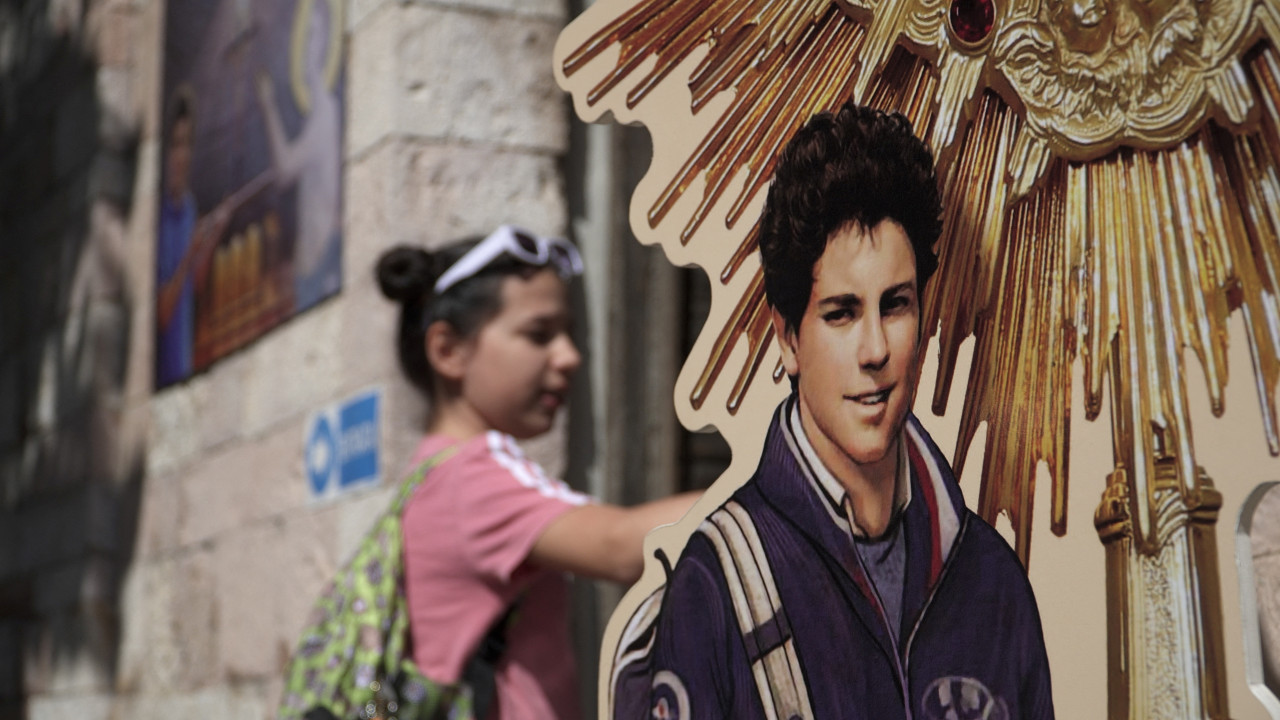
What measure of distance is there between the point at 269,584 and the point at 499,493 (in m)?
1.70

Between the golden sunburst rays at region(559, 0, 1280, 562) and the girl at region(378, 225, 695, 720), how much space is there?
0.47 m

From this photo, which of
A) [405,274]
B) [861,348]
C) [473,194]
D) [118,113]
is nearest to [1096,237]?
[861,348]

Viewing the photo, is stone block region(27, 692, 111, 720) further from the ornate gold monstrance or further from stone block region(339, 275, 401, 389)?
the ornate gold monstrance

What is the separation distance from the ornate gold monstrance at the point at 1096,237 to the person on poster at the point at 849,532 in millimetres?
31

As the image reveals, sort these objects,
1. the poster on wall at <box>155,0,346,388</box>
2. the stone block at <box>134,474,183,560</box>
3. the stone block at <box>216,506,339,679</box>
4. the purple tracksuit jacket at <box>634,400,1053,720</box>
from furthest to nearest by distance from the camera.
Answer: the stone block at <box>134,474,183,560</box> → the poster on wall at <box>155,0,346,388</box> → the stone block at <box>216,506,339,679</box> → the purple tracksuit jacket at <box>634,400,1053,720</box>

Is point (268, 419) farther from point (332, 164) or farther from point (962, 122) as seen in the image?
point (962, 122)

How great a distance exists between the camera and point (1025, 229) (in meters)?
1.11

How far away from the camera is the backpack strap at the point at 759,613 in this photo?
4.04 ft

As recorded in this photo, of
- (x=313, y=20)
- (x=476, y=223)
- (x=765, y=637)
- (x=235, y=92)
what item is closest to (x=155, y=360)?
(x=235, y=92)

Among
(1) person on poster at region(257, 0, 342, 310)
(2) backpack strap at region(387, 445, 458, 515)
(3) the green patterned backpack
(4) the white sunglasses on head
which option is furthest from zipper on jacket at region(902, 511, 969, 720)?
(1) person on poster at region(257, 0, 342, 310)

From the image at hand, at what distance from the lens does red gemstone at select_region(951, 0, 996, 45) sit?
116cm

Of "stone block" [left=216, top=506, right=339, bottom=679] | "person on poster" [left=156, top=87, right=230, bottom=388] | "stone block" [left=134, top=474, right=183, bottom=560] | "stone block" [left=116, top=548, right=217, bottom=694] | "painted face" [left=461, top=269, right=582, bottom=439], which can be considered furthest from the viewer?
"stone block" [left=134, top=474, right=183, bottom=560]

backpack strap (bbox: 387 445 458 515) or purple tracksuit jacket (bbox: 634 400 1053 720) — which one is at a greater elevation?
backpack strap (bbox: 387 445 458 515)

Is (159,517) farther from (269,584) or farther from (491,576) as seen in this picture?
(491,576)
